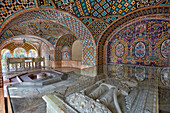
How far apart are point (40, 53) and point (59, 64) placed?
7.82 metres

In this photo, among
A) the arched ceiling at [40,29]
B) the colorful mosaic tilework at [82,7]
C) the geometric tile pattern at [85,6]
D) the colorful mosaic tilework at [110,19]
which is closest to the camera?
the geometric tile pattern at [85,6]

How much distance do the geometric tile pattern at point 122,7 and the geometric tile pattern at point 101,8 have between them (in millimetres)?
267

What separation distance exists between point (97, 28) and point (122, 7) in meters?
2.01

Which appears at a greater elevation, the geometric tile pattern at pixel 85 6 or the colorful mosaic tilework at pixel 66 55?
the geometric tile pattern at pixel 85 6

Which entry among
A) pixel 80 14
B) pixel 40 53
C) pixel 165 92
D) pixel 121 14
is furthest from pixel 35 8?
pixel 40 53

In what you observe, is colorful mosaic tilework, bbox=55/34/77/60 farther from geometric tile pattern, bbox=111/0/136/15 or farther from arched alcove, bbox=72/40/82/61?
geometric tile pattern, bbox=111/0/136/15

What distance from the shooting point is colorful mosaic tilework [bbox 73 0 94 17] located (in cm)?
439

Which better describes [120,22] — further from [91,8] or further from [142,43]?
[91,8]

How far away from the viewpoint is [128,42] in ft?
19.0

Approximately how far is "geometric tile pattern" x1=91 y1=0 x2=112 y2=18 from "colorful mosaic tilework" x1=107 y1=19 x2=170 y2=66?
2.00m

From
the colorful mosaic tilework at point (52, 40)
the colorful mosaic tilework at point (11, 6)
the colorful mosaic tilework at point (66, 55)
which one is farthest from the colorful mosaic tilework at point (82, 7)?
the colorful mosaic tilework at point (66, 55)

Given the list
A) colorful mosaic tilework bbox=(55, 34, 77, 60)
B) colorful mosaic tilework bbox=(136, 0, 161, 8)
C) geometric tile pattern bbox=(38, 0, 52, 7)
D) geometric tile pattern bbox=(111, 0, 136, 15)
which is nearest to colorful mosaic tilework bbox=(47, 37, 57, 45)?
colorful mosaic tilework bbox=(55, 34, 77, 60)

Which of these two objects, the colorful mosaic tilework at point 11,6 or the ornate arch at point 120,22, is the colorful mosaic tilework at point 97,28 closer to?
the ornate arch at point 120,22

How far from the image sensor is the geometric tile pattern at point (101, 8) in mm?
4418
